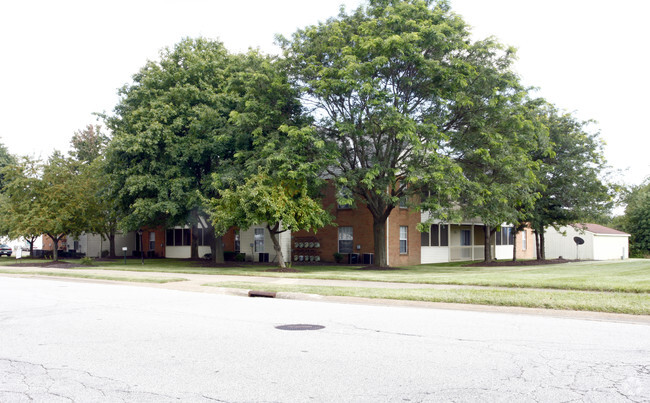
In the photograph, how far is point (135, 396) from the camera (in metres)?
5.63

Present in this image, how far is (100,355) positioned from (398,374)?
4.14 metres

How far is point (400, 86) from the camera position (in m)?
26.8

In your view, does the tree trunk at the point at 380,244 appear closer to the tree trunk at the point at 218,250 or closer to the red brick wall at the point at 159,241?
the tree trunk at the point at 218,250

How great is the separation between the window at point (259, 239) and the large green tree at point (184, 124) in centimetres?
702

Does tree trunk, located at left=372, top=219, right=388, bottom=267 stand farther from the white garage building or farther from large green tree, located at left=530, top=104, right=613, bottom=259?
the white garage building

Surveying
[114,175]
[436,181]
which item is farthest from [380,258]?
[114,175]

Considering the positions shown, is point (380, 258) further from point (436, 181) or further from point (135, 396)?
point (135, 396)

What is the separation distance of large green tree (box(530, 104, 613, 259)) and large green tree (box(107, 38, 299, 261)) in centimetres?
1737

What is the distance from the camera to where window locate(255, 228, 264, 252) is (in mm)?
40844

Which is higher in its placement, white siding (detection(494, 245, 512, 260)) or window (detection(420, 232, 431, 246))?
window (detection(420, 232, 431, 246))

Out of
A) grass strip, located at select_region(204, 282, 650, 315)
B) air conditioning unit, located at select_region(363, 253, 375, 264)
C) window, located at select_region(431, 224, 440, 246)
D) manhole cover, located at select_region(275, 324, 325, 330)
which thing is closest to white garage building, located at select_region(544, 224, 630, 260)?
window, located at select_region(431, 224, 440, 246)

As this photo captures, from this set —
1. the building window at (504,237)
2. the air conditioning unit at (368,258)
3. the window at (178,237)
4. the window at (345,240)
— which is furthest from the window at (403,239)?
the window at (178,237)

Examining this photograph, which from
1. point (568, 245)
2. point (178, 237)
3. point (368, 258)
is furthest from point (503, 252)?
point (178, 237)

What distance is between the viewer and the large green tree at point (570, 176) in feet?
113
